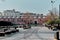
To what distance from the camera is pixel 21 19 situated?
192m

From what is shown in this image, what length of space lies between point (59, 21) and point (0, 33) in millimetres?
51170

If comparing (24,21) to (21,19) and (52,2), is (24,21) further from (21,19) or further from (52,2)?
(52,2)

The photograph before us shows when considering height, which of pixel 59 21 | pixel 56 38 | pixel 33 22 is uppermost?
pixel 56 38

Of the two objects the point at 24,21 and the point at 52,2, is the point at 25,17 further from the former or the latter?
the point at 52,2

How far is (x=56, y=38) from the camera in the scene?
86.7 ft

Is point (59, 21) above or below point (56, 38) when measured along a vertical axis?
below

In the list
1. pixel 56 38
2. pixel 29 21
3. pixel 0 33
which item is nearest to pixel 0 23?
pixel 0 33

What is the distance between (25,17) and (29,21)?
9465mm

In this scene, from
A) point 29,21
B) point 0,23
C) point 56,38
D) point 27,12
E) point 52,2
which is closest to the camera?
point 56,38

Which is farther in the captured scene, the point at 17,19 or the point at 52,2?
the point at 17,19

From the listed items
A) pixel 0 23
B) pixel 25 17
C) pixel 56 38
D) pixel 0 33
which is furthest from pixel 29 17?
pixel 56 38

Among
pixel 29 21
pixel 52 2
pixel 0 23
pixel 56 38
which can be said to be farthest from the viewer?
pixel 29 21

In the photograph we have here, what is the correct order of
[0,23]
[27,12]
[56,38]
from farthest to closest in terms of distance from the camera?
[27,12]
[0,23]
[56,38]

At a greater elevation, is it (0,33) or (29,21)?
(0,33)
